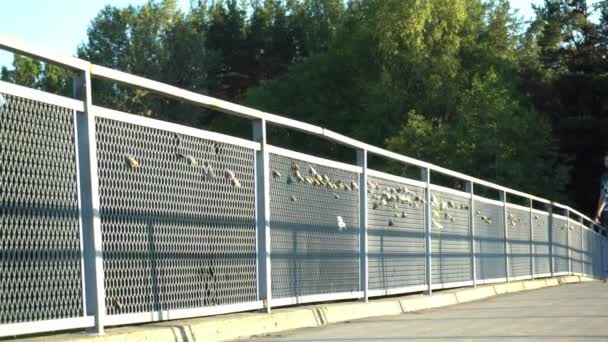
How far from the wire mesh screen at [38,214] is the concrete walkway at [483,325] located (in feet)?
6.59

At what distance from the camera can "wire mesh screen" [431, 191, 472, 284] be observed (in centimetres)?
1430

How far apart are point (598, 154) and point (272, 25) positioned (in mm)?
32185

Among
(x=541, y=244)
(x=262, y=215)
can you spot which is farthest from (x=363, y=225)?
(x=541, y=244)

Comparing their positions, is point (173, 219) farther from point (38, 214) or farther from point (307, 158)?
point (307, 158)

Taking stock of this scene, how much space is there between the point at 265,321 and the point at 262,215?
85 centimetres

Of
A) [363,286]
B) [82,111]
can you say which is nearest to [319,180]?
[363,286]

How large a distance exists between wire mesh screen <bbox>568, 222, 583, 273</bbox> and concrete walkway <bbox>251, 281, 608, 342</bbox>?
12.2 metres

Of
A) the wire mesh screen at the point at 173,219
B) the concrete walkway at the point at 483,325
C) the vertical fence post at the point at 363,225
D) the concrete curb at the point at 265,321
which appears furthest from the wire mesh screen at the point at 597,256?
the wire mesh screen at the point at 173,219

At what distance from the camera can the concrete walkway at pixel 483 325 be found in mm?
8445

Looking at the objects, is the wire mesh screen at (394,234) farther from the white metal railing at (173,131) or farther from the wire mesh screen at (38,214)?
the wire mesh screen at (38,214)

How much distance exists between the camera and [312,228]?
34.2 ft

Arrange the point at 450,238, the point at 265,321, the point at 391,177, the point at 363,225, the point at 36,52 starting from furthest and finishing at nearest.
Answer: the point at 450,238 → the point at 391,177 → the point at 363,225 → the point at 265,321 → the point at 36,52

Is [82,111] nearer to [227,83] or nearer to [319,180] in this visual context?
[319,180]

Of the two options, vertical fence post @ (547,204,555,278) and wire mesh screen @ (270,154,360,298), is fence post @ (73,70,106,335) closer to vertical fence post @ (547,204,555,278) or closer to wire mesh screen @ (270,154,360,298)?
wire mesh screen @ (270,154,360,298)
